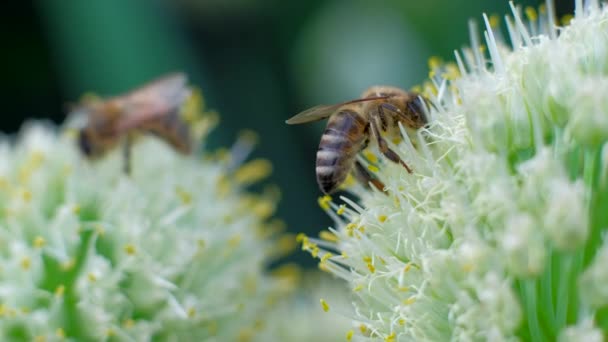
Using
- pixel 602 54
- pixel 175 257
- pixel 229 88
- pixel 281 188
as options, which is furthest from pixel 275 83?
pixel 602 54

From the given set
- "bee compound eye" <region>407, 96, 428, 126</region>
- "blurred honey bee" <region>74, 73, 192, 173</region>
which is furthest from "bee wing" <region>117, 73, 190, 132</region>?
"bee compound eye" <region>407, 96, 428, 126</region>

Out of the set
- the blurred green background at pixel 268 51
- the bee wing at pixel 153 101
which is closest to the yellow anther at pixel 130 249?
the bee wing at pixel 153 101

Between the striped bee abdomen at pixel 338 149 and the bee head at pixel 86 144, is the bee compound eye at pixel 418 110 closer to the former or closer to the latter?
the striped bee abdomen at pixel 338 149

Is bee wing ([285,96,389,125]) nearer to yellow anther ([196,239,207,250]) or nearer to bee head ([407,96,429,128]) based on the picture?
bee head ([407,96,429,128])

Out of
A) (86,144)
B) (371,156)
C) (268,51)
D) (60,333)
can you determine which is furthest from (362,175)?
(268,51)

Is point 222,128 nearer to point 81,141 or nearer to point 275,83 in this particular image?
point 275,83

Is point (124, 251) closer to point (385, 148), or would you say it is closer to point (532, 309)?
point (385, 148)
